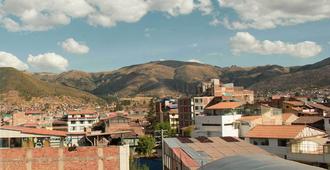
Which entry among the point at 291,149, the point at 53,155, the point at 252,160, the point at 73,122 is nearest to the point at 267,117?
the point at 291,149

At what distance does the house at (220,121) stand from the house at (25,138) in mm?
21514

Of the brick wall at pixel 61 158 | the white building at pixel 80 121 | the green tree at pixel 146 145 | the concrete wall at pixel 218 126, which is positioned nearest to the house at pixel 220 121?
the concrete wall at pixel 218 126

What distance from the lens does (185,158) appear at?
77.6 feet

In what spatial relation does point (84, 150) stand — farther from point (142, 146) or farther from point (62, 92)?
point (62, 92)

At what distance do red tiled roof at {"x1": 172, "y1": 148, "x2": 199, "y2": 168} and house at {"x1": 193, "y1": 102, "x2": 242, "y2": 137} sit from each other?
1994 centimetres

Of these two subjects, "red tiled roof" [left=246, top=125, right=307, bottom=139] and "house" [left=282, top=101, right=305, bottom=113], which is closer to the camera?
"red tiled roof" [left=246, top=125, right=307, bottom=139]

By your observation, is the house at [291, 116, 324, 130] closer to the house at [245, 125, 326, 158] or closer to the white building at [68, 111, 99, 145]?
the house at [245, 125, 326, 158]

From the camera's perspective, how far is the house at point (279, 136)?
35062 millimetres

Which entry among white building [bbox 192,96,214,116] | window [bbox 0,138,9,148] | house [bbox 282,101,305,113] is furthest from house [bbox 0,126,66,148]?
white building [bbox 192,96,214,116]

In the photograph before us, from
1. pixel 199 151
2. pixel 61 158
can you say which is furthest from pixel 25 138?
pixel 199 151

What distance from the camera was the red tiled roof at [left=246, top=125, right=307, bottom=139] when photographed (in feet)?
116

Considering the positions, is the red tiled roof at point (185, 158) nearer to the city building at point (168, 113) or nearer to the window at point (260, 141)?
the window at point (260, 141)

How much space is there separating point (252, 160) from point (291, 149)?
797 inches

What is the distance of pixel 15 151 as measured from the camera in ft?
79.6
